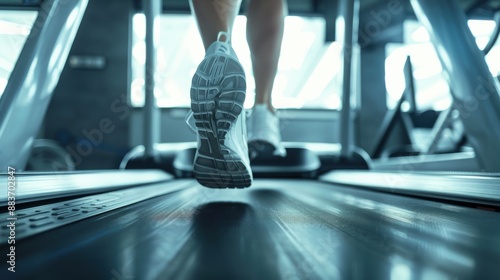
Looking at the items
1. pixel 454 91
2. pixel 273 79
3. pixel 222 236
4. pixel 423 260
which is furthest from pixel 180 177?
pixel 423 260

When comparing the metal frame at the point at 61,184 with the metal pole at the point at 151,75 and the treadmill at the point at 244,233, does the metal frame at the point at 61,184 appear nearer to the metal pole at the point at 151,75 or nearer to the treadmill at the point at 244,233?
the treadmill at the point at 244,233

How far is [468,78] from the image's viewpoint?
102cm

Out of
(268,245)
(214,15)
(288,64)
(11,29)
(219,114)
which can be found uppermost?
(288,64)

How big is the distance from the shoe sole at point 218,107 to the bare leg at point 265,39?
556 mm

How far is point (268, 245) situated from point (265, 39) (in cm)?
108

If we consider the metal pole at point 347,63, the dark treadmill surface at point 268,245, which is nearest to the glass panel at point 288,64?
the metal pole at point 347,63

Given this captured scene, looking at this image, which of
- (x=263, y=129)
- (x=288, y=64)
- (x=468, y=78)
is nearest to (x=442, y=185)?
(x=468, y=78)

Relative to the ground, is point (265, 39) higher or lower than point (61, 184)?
higher

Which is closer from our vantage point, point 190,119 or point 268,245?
point 268,245

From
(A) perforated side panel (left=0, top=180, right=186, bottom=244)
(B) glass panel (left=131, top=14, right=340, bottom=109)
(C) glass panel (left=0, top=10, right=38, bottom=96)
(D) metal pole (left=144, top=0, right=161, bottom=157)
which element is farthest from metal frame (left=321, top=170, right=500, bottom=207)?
(B) glass panel (left=131, top=14, right=340, bottom=109)

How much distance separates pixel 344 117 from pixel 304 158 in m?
0.32

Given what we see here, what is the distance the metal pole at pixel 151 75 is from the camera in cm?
217

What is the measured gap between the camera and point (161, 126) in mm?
4199

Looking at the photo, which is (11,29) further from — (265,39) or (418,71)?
(418,71)
